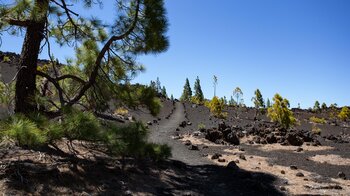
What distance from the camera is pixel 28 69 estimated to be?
648 centimetres

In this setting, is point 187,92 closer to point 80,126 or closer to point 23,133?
point 80,126

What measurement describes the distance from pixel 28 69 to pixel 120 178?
2839 millimetres

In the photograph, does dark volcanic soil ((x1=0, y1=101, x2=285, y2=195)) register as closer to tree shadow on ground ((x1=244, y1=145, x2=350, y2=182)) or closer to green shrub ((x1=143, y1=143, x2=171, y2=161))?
green shrub ((x1=143, y1=143, x2=171, y2=161))

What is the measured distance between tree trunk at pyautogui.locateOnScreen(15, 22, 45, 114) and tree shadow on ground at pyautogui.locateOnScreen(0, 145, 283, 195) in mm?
1061

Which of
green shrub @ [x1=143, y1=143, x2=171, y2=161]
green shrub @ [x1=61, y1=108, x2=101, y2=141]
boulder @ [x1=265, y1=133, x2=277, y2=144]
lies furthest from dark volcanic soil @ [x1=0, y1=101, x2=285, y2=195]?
boulder @ [x1=265, y1=133, x2=277, y2=144]

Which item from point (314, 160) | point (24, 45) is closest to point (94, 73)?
point (24, 45)

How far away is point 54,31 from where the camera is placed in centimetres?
758

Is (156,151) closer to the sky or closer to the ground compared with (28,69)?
closer to the ground

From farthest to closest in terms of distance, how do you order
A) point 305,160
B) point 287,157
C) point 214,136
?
1. point 214,136
2. point 287,157
3. point 305,160

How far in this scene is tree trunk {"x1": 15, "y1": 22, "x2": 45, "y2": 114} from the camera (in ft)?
21.0

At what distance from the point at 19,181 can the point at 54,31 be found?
376 centimetres

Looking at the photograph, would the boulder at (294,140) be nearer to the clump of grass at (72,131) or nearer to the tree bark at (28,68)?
the clump of grass at (72,131)

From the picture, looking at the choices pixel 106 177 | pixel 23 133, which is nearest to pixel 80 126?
pixel 23 133

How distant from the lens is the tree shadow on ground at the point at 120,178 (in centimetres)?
527
